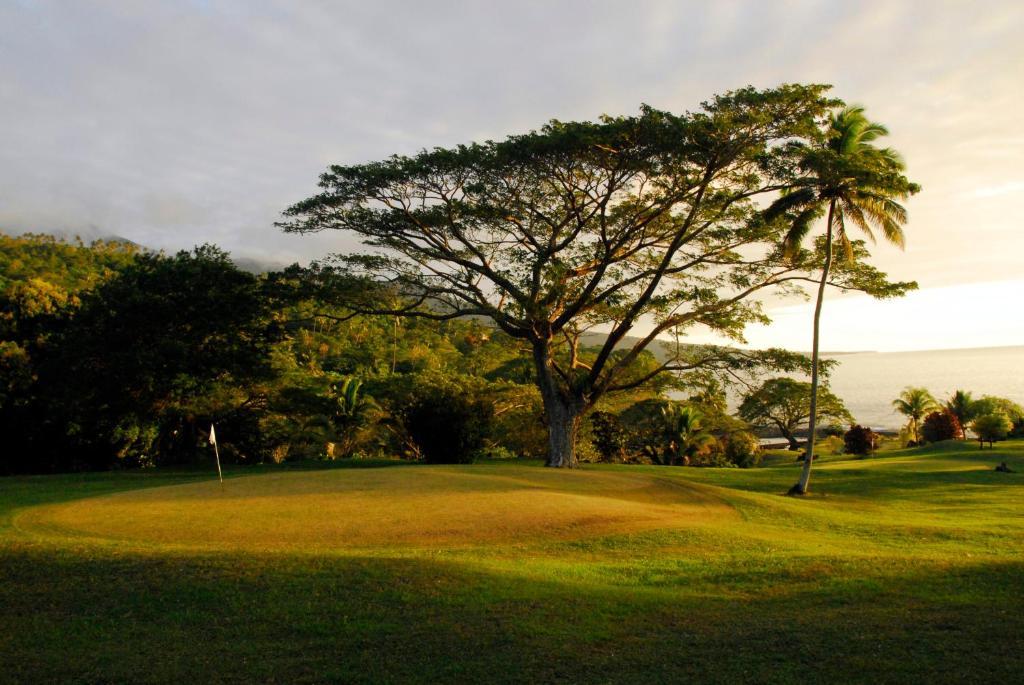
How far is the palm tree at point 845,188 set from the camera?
18969mm

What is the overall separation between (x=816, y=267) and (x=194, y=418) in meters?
26.4

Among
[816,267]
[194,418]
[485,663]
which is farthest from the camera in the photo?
[194,418]

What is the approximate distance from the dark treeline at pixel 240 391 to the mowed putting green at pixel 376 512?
27.1ft

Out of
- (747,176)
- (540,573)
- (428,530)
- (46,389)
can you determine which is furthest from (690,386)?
(46,389)

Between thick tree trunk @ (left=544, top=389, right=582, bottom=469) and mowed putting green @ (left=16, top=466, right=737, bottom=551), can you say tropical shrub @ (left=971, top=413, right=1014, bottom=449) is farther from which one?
mowed putting green @ (left=16, top=466, right=737, bottom=551)

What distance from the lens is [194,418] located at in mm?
32156

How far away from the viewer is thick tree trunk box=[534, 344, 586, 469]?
2580cm

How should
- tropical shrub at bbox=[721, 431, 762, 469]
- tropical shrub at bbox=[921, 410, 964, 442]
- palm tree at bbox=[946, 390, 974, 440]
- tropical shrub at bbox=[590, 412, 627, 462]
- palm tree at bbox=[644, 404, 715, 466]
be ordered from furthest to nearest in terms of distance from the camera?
palm tree at bbox=[946, 390, 974, 440] < tropical shrub at bbox=[921, 410, 964, 442] < tropical shrub at bbox=[721, 431, 762, 469] < tropical shrub at bbox=[590, 412, 627, 462] < palm tree at bbox=[644, 404, 715, 466]

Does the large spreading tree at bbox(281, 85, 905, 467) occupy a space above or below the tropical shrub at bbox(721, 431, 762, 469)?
above

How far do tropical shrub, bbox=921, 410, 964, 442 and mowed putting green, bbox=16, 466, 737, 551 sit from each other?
97.5 ft

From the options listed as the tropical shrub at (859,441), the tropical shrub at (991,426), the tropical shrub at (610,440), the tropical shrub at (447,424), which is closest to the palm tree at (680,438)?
the tropical shrub at (610,440)

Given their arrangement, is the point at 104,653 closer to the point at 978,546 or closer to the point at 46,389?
the point at 978,546

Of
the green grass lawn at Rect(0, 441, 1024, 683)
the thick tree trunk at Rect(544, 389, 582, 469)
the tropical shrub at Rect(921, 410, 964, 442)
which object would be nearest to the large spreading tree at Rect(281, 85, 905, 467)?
the thick tree trunk at Rect(544, 389, 582, 469)

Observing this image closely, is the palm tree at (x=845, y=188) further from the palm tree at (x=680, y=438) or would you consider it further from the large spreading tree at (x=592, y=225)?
the palm tree at (x=680, y=438)
